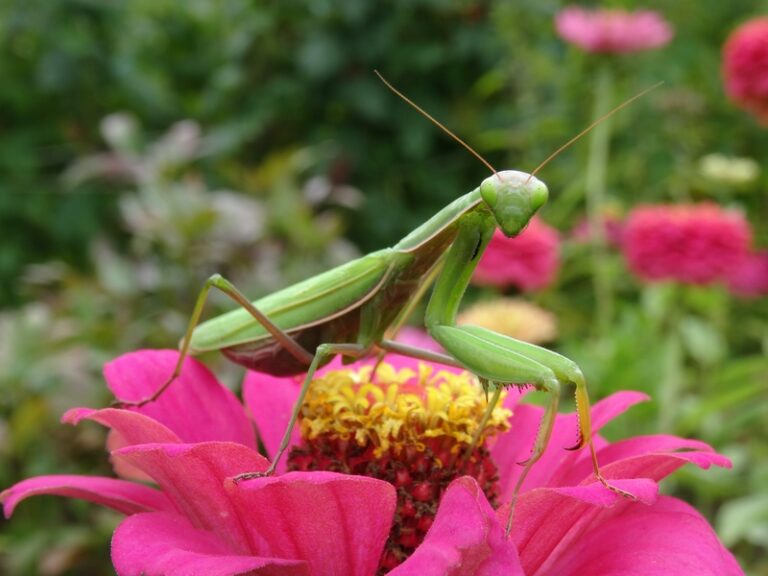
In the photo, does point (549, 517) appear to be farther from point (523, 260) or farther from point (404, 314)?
point (523, 260)

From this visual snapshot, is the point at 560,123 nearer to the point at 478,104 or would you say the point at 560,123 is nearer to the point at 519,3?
the point at 519,3

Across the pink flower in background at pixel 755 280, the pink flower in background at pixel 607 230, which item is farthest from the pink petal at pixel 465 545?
the pink flower in background at pixel 755 280

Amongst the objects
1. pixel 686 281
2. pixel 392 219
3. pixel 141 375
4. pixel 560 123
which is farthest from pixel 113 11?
pixel 141 375

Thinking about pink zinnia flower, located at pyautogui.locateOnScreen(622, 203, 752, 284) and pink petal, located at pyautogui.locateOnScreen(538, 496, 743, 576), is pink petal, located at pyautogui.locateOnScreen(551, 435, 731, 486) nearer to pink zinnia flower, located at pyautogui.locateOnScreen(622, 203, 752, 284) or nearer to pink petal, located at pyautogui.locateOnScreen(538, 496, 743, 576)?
pink petal, located at pyautogui.locateOnScreen(538, 496, 743, 576)

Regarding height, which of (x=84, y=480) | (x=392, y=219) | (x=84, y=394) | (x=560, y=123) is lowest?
(x=392, y=219)

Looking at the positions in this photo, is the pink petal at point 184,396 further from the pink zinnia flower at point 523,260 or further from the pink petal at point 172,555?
the pink zinnia flower at point 523,260

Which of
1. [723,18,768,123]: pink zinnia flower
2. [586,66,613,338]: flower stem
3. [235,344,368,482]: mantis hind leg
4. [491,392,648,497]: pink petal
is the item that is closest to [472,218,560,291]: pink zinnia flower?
[586,66,613,338]: flower stem
